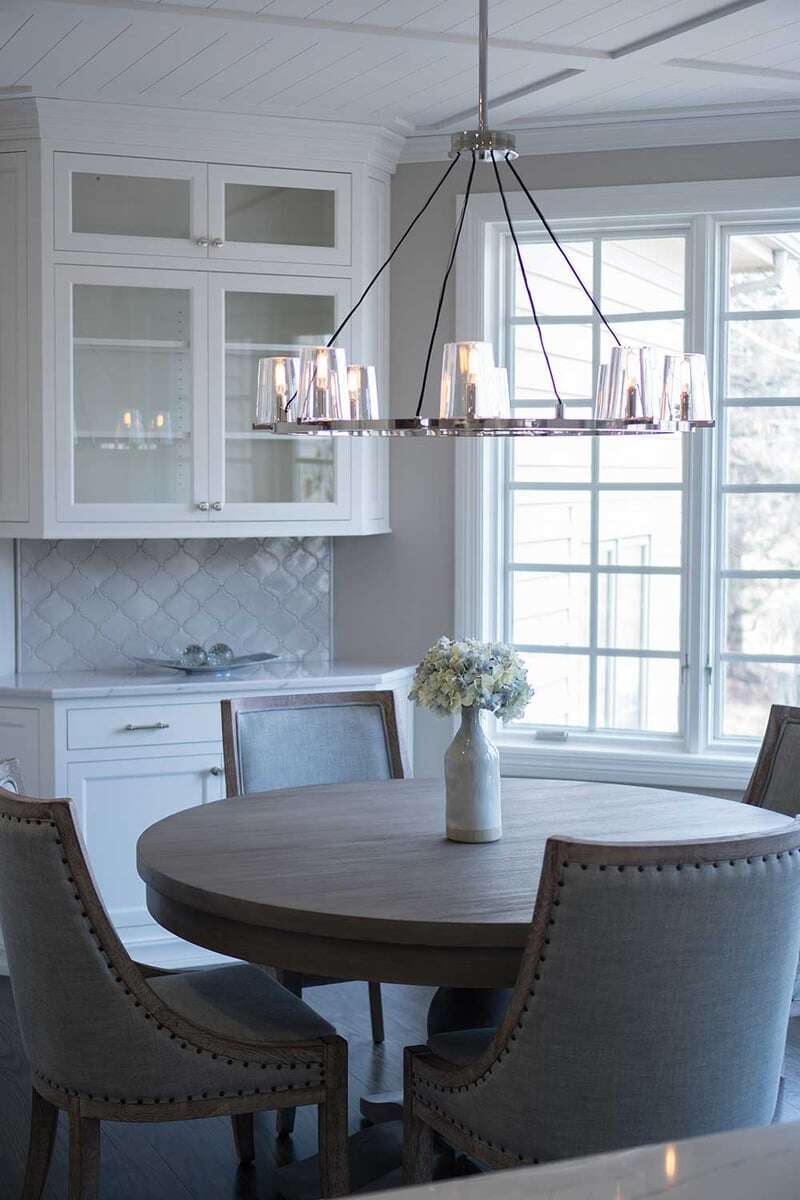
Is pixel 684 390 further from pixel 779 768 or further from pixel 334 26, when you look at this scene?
pixel 334 26

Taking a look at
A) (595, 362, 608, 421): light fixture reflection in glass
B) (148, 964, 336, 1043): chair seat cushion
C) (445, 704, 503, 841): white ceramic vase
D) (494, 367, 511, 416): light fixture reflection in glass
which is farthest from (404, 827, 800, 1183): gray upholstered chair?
(595, 362, 608, 421): light fixture reflection in glass

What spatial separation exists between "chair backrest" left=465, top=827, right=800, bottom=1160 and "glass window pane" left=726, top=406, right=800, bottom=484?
8.20ft

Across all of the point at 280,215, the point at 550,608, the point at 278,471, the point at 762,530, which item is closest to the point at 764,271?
the point at 762,530

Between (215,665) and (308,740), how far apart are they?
2.94ft

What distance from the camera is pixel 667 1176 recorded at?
2.71 feet

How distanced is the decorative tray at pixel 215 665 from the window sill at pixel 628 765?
0.84 meters

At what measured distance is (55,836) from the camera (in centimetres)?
221

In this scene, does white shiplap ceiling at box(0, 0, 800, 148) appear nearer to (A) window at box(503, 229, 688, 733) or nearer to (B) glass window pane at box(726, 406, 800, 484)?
(A) window at box(503, 229, 688, 733)

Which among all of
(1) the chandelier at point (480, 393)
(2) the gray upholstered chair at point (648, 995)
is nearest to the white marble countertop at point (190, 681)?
(1) the chandelier at point (480, 393)

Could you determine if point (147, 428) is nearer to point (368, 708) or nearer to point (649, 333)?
point (368, 708)

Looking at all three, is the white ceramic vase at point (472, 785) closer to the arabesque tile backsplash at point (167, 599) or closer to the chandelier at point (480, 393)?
the chandelier at point (480, 393)

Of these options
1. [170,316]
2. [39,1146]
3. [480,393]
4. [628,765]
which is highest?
[170,316]

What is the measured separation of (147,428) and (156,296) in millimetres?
402

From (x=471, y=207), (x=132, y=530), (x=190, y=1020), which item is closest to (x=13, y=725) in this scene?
(x=132, y=530)
